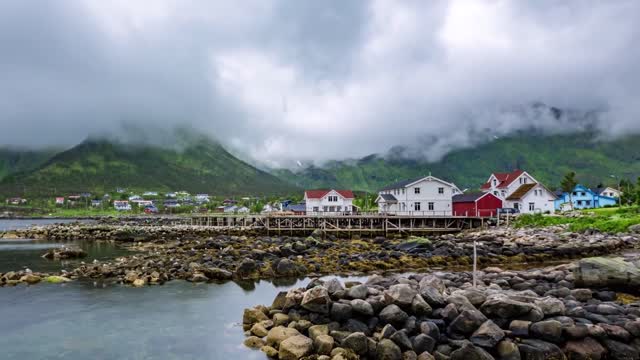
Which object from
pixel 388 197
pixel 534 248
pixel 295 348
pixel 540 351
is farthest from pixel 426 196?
pixel 295 348

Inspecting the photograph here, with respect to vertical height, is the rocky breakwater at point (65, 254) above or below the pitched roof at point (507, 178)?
below

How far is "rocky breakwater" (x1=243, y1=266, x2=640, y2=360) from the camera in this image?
1449 cm

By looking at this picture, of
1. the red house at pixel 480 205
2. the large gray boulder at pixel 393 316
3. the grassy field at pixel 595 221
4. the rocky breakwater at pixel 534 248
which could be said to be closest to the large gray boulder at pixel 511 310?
the large gray boulder at pixel 393 316

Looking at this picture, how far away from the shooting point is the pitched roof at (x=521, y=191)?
253ft

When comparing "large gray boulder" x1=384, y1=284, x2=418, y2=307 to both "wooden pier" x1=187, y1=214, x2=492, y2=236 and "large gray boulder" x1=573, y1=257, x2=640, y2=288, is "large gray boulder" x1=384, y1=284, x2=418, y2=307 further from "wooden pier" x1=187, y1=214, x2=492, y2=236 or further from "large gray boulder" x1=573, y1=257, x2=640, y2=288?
"wooden pier" x1=187, y1=214, x2=492, y2=236

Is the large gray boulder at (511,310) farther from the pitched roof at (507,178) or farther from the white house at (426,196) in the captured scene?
the pitched roof at (507,178)

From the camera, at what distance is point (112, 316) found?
2244 centimetres

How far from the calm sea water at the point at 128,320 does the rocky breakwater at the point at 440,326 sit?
7.11 ft

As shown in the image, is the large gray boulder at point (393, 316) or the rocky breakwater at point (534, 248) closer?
the large gray boulder at point (393, 316)

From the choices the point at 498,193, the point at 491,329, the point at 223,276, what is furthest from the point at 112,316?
Result: the point at 498,193

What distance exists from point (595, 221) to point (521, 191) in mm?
26291

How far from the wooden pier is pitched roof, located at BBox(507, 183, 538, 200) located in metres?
10.9

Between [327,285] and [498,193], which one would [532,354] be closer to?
[327,285]

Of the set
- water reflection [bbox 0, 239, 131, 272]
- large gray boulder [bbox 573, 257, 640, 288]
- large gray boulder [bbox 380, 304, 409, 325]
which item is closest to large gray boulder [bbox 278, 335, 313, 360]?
large gray boulder [bbox 380, 304, 409, 325]
